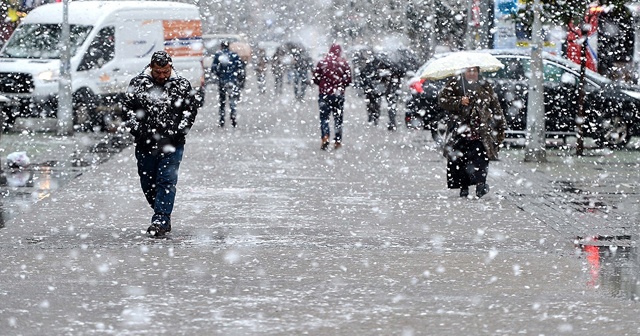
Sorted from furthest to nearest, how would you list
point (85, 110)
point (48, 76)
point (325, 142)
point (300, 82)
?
1. point (300, 82)
2. point (85, 110)
3. point (48, 76)
4. point (325, 142)

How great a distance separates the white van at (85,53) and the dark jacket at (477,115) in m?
11.4

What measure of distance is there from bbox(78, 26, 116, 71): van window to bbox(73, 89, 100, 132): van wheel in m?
0.47

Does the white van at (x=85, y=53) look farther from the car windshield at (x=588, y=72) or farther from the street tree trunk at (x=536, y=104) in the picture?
the street tree trunk at (x=536, y=104)

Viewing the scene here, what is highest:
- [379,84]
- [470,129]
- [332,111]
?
[470,129]

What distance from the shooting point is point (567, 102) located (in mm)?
23234

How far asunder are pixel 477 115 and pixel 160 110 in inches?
178

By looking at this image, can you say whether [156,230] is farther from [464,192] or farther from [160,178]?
[464,192]

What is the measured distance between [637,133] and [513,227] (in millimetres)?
11593

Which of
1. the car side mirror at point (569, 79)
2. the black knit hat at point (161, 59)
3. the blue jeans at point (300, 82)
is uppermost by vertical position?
the black knit hat at point (161, 59)

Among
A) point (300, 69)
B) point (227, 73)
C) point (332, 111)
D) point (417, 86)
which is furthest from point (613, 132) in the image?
point (300, 69)

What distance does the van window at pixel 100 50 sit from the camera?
2625cm

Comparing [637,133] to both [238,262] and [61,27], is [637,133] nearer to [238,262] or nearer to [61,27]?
[61,27]

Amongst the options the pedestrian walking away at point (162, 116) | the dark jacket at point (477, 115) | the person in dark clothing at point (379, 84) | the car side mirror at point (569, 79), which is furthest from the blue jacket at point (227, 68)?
the pedestrian walking away at point (162, 116)

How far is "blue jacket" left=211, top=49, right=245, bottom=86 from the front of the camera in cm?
2880
